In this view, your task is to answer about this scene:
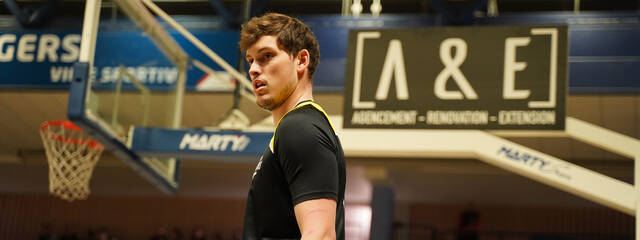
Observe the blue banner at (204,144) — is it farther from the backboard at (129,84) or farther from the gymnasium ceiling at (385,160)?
the gymnasium ceiling at (385,160)

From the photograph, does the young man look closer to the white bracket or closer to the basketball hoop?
the white bracket

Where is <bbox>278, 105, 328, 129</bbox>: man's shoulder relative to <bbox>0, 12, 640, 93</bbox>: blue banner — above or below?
below

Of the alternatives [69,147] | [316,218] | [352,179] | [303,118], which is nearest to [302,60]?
[303,118]

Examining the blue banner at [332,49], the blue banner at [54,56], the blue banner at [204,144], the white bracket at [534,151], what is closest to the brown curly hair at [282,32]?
the white bracket at [534,151]

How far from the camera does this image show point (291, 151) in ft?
8.98

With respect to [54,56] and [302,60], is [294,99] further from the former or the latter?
[54,56]

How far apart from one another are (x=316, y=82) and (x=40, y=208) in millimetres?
11534

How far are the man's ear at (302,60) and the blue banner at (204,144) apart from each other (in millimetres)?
7484

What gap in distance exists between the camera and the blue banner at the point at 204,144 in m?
10.5

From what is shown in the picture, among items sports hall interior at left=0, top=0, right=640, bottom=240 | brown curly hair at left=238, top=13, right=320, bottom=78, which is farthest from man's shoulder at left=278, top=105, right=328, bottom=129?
sports hall interior at left=0, top=0, right=640, bottom=240

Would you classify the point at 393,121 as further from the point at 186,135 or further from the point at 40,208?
the point at 40,208

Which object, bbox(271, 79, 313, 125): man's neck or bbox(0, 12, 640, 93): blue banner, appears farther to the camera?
bbox(0, 12, 640, 93): blue banner

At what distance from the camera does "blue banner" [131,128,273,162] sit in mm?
10539

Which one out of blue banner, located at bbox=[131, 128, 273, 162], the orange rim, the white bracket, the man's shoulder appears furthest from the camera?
the orange rim
